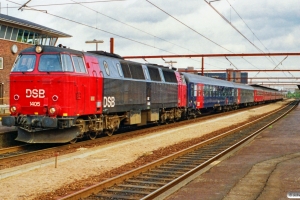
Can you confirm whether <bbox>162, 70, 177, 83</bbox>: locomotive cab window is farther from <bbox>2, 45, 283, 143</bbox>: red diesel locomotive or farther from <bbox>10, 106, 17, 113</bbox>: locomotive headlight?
<bbox>10, 106, 17, 113</bbox>: locomotive headlight

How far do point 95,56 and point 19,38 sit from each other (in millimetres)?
31743

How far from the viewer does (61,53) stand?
15.5 meters

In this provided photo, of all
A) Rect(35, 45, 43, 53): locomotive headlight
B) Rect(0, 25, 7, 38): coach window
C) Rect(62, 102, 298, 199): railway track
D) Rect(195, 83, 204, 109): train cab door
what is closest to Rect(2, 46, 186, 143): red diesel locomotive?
Rect(35, 45, 43, 53): locomotive headlight

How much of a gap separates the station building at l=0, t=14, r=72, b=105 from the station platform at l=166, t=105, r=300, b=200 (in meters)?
33.4

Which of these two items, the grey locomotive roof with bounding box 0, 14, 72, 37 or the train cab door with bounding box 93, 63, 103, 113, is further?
the grey locomotive roof with bounding box 0, 14, 72, 37

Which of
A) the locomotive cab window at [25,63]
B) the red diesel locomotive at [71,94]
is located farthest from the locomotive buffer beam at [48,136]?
the locomotive cab window at [25,63]

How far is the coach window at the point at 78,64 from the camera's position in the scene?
51.9 feet

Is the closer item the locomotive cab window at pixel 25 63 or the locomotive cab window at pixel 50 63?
the locomotive cab window at pixel 50 63

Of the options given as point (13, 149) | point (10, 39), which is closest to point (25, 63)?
point (13, 149)

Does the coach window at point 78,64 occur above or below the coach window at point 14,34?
below

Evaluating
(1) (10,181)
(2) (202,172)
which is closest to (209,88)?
(2) (202,172)

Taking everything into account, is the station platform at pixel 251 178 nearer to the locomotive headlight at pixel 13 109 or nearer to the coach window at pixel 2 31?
the locomotive headlight at pixel 13 109

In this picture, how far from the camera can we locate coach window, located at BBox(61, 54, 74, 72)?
1536 centimetres

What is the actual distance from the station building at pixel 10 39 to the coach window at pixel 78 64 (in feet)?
92.8
